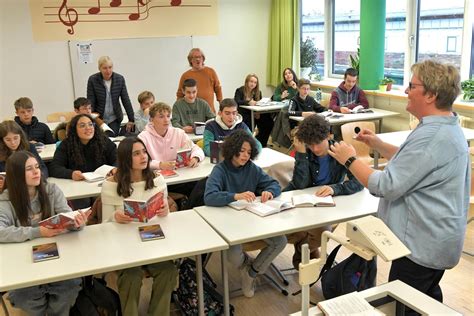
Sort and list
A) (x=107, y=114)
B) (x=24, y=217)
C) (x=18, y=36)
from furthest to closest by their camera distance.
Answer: (x=18, y=36) → (x=107, y=114) → (x=24, y=217)

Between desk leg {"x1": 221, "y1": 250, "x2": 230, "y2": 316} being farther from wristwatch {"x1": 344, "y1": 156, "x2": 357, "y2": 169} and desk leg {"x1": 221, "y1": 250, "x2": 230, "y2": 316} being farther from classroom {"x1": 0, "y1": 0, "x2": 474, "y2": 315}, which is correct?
wristwatch {"x1": 344, "y1": 156, "x2": 357, "y2": 169}

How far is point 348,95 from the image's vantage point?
6840 mm

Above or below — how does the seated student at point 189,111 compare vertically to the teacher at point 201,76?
below

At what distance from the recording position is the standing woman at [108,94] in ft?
19.6

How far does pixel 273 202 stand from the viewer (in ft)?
9.95

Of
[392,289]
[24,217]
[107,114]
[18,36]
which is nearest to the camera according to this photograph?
[392,289]

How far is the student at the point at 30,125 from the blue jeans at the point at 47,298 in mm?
2831

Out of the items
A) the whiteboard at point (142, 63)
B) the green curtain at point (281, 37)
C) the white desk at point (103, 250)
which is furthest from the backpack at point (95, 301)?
the green curtain at point (281, 37)

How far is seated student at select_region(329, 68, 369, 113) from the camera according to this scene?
670 centimetres

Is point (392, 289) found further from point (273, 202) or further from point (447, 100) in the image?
point (273, 202)

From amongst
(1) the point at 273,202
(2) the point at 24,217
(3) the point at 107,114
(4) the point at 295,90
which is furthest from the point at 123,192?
(4) the point at 295,90

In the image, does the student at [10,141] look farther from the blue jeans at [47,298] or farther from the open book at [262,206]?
the open book at [262,206]

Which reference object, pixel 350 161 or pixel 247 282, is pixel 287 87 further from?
pixel 350 161

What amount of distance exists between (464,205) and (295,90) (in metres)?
5.48
